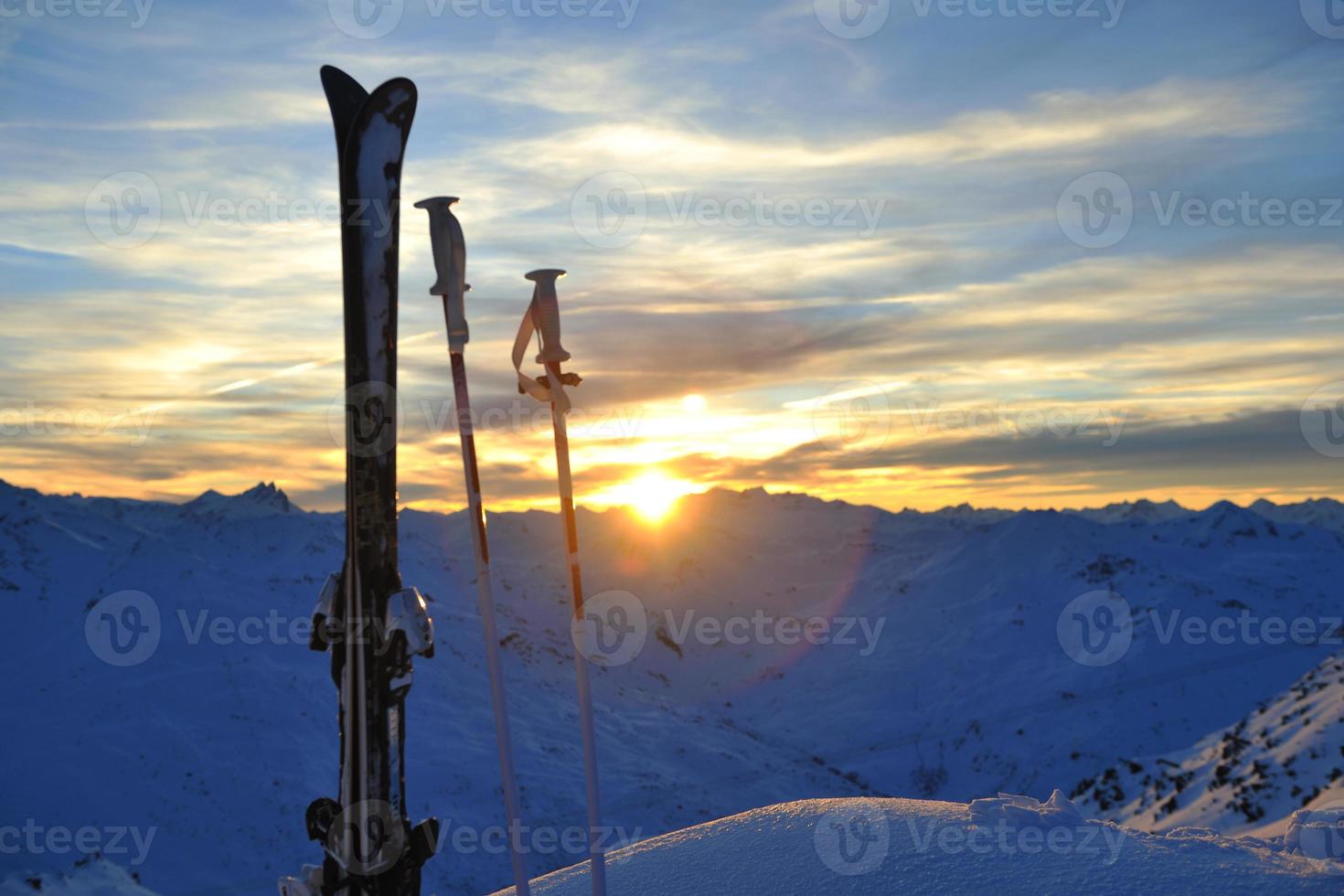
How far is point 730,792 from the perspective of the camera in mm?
32438

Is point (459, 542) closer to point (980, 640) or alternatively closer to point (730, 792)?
point (980, 640)

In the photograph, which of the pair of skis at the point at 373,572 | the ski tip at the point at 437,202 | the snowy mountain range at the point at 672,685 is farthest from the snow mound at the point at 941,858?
the snowy mountain range at the point at 672,685

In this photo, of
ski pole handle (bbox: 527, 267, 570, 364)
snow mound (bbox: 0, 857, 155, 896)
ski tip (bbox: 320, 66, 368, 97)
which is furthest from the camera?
snow mound (bbox: 0, 857, 155, 896)

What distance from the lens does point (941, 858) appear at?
815 centimetres

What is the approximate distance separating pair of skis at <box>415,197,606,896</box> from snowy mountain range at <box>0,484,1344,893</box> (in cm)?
1251

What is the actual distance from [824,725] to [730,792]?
56.0ft

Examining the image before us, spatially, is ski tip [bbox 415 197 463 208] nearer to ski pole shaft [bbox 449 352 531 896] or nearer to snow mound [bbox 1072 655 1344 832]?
ski pole shaft [bbox 449 352 531 896]

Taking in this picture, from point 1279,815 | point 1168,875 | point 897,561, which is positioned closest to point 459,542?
point 897,561

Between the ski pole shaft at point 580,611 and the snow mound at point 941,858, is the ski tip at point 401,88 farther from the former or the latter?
the snow mound at point 941,858

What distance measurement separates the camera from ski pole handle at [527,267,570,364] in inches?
248

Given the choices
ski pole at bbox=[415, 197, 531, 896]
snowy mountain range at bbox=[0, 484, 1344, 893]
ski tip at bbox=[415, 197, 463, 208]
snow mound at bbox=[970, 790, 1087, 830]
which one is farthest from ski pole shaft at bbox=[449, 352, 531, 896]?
snowy mountain range at bbox=[0, 484, 1344, 893]

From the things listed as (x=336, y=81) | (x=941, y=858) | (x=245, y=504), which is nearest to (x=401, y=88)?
(x=336, y=81)

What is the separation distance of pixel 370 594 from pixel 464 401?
4.31 feet

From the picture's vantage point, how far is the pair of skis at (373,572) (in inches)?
217
